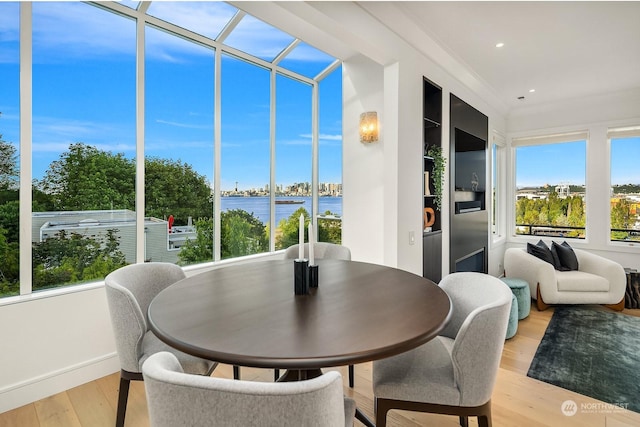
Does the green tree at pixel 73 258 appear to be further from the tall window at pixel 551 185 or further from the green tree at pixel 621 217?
the green tree at pixel 621 217

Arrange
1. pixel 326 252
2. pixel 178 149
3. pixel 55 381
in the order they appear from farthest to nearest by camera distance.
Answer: pixel 178 149 → pixel 326 252 → pixel 55 381

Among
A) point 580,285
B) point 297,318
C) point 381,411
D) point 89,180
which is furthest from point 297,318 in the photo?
point 580,285

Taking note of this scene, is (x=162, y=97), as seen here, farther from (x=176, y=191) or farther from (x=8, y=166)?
(x=8, y=166)

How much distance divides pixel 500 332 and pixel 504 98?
474 centimetres

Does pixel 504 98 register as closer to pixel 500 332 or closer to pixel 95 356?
pixel 500 332

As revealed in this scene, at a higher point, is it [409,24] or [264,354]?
[409,24]

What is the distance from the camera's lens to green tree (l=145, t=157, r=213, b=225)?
270cm

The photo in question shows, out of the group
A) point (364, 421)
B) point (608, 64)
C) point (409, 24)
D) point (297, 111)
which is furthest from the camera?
point (297, 111)

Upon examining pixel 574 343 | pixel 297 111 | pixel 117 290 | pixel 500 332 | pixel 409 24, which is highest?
pixel 409 24

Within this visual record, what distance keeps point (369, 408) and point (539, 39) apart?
11.5 ft

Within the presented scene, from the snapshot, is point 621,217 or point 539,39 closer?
point 539,39

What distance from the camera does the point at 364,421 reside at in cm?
167

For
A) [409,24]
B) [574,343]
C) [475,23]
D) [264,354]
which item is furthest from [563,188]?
[264,354]

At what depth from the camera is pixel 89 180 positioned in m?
2.37
